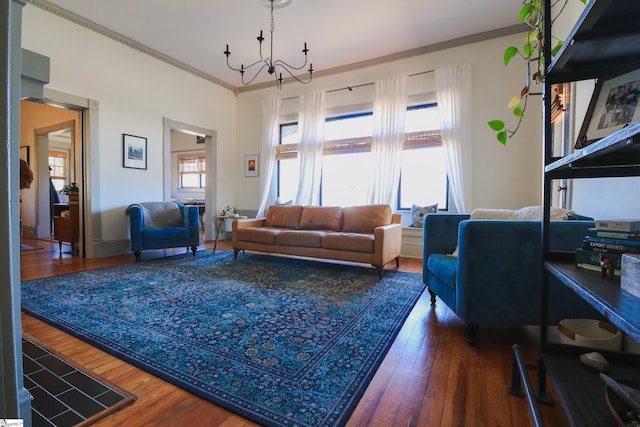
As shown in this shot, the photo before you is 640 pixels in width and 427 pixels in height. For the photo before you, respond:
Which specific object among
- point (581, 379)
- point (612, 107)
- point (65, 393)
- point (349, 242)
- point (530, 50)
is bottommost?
point (65, 393)

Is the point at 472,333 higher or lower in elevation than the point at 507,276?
lower

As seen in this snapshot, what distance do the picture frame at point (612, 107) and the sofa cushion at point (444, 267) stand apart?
40.3 inches

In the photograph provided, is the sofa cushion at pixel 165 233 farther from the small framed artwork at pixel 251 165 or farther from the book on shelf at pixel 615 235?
the book on shelf at pixel 615 235

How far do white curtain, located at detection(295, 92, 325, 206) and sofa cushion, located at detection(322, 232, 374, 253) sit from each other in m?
1.83

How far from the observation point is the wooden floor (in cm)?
116

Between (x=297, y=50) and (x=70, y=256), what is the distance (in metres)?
4.58

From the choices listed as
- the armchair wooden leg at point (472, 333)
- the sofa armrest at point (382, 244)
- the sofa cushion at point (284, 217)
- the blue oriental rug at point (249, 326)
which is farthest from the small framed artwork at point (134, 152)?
the armchair wooden leg at point (472, 333)

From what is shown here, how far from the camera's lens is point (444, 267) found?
203 centimetres

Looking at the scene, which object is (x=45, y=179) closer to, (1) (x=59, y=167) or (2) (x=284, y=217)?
(1) (x=59, y=167)

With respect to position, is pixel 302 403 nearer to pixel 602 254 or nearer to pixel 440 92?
pixel 602 254

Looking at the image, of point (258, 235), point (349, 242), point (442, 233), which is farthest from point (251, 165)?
point (442, 233)

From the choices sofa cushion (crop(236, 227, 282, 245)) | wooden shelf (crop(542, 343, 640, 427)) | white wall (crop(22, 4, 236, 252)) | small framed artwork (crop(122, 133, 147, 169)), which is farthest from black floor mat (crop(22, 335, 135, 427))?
small framed artwork (crop(122, 133, 147, 169))

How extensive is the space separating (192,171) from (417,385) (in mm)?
9395

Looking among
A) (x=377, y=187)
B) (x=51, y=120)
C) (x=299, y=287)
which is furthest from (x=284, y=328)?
(x=51, y=120)
